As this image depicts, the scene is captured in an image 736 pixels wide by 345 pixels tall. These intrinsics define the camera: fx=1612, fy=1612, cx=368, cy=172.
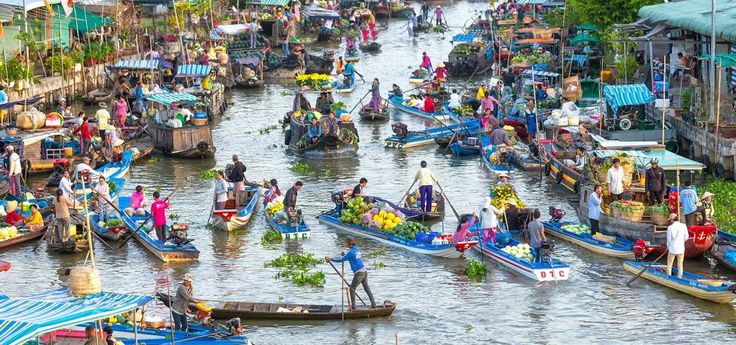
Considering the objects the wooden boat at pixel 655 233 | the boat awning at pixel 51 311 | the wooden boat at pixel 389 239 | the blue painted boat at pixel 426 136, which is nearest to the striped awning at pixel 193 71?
the blue painted boat at pixel 426 136

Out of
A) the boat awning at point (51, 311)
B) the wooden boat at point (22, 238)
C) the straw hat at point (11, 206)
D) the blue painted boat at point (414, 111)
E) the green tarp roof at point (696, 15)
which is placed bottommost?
the wooden boat at point (22, 238)

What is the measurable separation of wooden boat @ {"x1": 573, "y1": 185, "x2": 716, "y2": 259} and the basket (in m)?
13.0

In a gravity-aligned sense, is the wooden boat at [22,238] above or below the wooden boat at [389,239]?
above

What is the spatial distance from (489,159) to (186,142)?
8.59 meters

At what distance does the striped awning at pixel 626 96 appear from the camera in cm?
4294

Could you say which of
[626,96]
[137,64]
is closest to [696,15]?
[626,96]

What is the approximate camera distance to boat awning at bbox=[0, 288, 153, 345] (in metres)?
21.3

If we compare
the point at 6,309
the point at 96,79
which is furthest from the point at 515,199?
the point at 96,79

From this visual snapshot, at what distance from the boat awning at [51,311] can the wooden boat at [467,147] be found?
23710mm

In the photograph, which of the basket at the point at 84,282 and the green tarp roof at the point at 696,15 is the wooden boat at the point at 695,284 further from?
the green tarp roof at the point at 696,15

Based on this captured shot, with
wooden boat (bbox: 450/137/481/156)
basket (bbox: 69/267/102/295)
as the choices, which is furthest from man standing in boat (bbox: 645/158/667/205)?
basket (bbox: 69/267/102/295)

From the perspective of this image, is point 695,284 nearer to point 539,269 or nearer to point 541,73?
point 539,269

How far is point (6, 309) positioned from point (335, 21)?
59.6 metres

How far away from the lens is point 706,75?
145 feet
